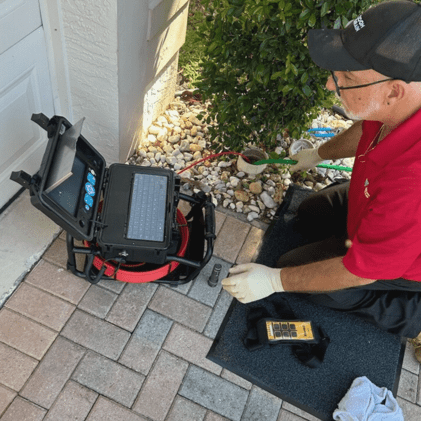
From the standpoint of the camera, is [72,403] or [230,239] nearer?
[72,403]

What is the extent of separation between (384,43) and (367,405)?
1894 millimetres

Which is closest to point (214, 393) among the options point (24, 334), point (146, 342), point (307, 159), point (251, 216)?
point (146, 342)

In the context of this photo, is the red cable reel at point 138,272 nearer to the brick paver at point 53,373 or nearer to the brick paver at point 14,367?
the brick paver at point 53,373

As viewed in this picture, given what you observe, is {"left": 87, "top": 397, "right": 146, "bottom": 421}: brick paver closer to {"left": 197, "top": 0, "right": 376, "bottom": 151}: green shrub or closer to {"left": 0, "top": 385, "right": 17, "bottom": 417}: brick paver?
{"left": 0, "top": 385, "right": 17, "bottom": 417}: brick paver

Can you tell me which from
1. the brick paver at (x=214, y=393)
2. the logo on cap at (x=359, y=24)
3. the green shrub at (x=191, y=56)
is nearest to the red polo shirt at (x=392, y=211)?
the logo on cap at (x=359, y=24)

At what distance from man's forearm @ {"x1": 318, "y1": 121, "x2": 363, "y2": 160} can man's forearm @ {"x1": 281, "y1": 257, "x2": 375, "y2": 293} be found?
3.04 ft

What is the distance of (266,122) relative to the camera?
2852mm

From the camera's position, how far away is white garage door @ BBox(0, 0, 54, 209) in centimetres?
205

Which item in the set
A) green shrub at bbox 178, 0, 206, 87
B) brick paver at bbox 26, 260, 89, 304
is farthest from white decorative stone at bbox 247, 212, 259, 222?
green shrub at bbox 178, 0, 206, 87

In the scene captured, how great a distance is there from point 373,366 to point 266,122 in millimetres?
1745

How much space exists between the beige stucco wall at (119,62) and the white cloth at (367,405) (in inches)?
85.5

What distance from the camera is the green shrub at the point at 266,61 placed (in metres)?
2.12

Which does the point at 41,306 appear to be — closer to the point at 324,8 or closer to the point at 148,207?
the point at 148,207

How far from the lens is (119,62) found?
232cm
